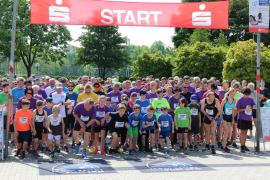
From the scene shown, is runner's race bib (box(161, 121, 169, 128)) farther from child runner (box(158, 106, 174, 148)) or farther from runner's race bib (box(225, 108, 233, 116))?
runner's race bib (box(225, 108, 233, 116))

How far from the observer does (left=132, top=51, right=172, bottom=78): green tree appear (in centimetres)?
4875

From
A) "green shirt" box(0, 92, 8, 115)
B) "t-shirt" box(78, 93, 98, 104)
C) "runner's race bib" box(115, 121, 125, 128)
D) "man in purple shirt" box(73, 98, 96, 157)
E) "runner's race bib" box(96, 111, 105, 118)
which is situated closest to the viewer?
"man in purple shirt" box(73, 98, 96, 157)

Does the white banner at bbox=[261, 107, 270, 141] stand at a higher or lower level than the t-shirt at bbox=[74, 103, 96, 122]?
lower

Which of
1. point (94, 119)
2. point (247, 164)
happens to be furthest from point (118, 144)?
point (247, 164)

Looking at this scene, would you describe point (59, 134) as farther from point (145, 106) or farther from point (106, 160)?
point (145, 106)

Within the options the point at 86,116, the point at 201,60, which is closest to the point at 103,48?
the point at 201,60

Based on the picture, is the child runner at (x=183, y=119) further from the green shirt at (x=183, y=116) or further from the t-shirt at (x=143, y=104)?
the t-shirt at (x=143, y=104)

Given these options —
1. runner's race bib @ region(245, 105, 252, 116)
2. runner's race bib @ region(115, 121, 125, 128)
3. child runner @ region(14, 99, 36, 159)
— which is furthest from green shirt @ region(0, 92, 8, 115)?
runner's race bib @ region(245, 105, 252, 116)

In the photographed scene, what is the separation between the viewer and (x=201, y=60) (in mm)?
42062

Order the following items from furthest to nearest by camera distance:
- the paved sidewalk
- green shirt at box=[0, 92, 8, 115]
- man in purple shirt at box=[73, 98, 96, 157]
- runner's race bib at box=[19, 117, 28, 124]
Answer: green shirt at box=[0, 92, 8, 115] → man in purple shirt at box=[73, 98, 96, 157] → runner's race bib at box=[19, 117, 28, 124] → the paved sidewalk

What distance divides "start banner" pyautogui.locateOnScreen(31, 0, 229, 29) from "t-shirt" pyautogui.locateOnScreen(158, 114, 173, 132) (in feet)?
9.95

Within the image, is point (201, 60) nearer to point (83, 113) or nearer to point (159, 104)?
point (159, 104)

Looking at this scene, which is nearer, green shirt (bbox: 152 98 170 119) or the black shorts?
the black shorts

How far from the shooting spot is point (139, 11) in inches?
545
